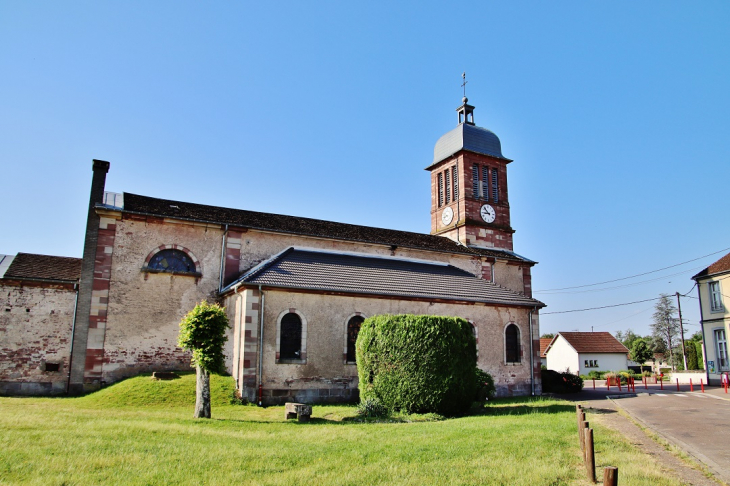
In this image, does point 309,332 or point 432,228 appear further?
point 432,228

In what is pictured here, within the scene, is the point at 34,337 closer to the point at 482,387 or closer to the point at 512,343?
the point at 482,387

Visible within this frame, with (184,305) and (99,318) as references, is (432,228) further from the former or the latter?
(99,318)

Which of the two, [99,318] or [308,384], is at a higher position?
[99,318]

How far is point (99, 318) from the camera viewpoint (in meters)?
19.6

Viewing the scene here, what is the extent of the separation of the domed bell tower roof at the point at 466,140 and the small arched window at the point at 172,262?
1816 cm

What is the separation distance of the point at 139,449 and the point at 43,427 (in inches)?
130

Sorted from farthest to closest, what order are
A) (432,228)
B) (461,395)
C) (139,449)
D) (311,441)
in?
1. (432,228)
2. (461,395)
3. (311,441)
4. (139,449)

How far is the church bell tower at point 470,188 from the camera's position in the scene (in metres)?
32.0

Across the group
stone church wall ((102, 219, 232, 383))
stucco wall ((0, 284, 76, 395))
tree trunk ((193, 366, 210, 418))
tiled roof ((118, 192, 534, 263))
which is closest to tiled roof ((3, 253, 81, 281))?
stucco wall ((0, 284, 76, 395))

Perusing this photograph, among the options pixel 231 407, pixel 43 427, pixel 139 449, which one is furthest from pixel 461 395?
pixel 43 427

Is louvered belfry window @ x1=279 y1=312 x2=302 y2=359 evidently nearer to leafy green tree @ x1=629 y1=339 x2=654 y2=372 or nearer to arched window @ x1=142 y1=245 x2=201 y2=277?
arched window @ x1=142 y1=245 x2=201 y2=277

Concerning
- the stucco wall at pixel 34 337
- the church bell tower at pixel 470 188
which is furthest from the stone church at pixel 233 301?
the church bell tower at pixel 470 188

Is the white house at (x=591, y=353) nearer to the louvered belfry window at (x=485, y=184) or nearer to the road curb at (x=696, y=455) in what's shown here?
the louvered belfry window at (x=485, y=184)

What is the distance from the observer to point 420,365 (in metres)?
15.3
